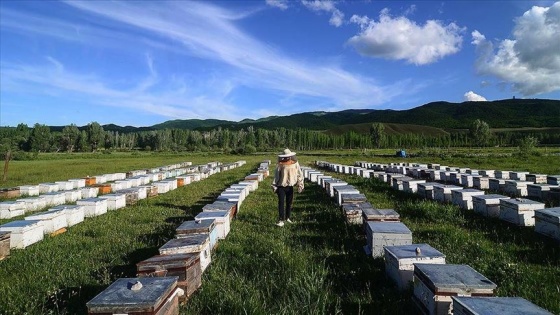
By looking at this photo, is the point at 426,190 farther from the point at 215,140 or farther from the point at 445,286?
the point at 215,140

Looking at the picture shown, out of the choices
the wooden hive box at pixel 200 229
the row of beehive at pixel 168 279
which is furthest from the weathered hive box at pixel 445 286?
the wooden hive box at pixel 200 229

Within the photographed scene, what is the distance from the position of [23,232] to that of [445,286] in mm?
8565

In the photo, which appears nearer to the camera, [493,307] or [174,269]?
[493,307]

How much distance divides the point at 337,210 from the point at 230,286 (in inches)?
254

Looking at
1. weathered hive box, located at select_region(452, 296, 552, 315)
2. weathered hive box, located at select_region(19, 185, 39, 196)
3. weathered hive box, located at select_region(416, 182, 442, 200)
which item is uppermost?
weathered hive box, located at select_region(452, 296, 552, 315)

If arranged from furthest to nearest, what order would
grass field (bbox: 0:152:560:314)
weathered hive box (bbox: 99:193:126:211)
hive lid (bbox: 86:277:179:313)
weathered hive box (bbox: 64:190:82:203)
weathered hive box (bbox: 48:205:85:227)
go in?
weathered hive box (bbox: 64:190:82:203) → weathered hive box (bbox: 99:193:126:211) → weathered hive box (bbox: 48:205:85:227) → grass field (bbox: 0:152:560:314) → hive lid (bbox: 86:277:179:313)

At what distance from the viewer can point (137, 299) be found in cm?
385

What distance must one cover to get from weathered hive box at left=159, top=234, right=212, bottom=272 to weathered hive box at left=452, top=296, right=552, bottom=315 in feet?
12.0

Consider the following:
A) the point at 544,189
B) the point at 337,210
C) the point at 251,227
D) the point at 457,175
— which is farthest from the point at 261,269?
the point at 457,175

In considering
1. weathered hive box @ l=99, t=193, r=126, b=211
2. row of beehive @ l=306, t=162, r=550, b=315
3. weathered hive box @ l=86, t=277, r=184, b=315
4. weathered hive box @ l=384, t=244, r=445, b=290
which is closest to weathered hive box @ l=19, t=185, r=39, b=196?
weathered hive box @ l=99, t=193, r=126, b=211

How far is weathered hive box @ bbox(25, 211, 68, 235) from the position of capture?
9.20 m

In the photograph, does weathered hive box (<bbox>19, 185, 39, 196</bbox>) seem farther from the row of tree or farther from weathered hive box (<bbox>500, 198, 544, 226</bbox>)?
the row of tree

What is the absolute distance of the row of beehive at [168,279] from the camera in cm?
384

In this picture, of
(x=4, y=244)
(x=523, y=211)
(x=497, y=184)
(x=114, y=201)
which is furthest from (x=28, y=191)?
(x=497, y=184)
